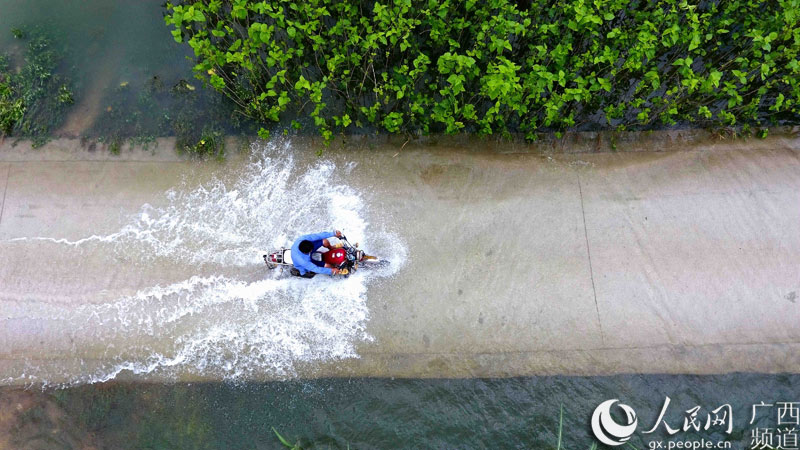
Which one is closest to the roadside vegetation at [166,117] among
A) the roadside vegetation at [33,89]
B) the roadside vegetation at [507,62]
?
the roadside vegetation at [507,62]

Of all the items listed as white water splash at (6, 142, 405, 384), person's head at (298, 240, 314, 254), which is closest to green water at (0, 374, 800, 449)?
white water splash at (6, 142, 405, 384)

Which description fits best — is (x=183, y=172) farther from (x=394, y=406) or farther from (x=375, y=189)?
(x=394, y=406)

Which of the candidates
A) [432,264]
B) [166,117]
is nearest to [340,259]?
[432,264]

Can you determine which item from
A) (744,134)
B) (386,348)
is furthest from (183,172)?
(744,134)

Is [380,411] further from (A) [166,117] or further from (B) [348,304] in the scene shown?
(A) [166,117]

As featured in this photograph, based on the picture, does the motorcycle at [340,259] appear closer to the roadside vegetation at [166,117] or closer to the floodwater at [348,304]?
the floodwater at [348,304]

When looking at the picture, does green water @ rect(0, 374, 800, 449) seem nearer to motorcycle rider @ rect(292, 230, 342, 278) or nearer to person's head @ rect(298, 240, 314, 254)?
motorcycle rider @ rect(292, 230, 342, 278)
